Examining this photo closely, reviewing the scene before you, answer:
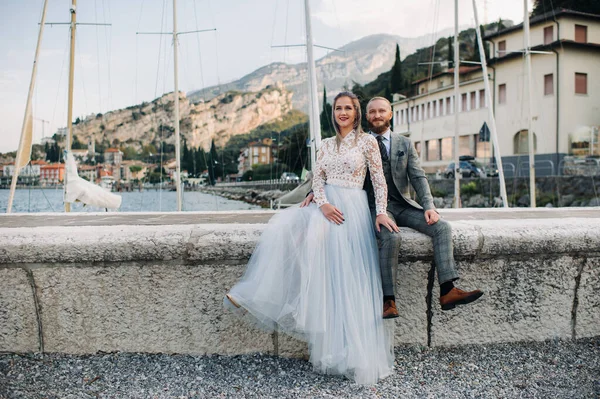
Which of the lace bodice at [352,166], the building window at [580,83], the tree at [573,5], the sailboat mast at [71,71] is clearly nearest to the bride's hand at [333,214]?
the lace bodice at [352,166]

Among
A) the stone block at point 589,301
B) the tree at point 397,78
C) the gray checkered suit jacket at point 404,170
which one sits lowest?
the stone block at point 589,301

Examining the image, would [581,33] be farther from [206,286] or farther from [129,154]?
[129,154]

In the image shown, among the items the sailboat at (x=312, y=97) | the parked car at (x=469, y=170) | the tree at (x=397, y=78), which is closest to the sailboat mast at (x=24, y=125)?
the sailboat at (x=312, y=97)

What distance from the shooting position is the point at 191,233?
132 inches

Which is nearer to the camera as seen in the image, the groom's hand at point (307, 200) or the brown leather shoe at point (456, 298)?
the brown leather shoe at point (456, 298)

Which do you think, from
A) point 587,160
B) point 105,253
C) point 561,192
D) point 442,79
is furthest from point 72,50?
point 442,79

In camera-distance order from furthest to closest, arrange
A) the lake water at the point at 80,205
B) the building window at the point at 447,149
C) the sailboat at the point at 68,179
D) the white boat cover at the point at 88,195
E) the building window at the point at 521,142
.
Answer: the building window at the point at 447,149 < the building window at the point at 521,142 < the lake water at the point at 80,205 < the white boat cover at the point at 88,195 < the sailboat at the point at 68,179

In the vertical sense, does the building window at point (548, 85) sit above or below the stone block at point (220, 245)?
above

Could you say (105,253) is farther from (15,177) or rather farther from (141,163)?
(141,163)

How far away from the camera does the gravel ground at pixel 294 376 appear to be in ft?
9.96

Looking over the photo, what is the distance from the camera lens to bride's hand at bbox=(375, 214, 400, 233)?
335cm

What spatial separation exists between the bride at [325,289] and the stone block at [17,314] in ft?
4.79

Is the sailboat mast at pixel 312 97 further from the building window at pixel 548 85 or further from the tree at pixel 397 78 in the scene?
the tree at pixel 397 78

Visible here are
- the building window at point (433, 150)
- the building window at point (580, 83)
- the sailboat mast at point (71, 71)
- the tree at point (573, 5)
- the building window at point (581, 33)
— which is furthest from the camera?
the building window at point (433, 150)
